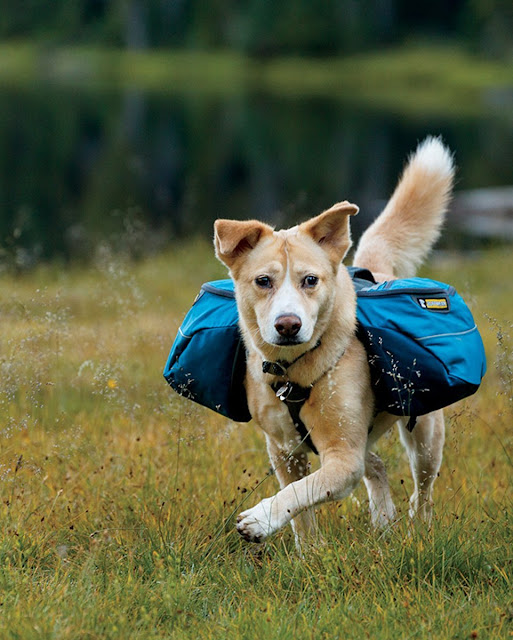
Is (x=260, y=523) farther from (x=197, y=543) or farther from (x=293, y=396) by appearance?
(x=293, y=396)

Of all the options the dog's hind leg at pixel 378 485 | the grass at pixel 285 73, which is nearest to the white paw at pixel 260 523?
the dog's hind leg at pixel 378 485

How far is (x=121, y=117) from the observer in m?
33.6

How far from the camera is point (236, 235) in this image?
3.78m

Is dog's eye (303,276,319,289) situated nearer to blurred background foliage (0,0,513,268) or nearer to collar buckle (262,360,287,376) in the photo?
collar buckle (262,360,287,376)

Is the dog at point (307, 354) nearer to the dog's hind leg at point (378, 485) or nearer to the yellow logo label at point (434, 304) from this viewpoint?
the dog's hind leg at point (378, 485)

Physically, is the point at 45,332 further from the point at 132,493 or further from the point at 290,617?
the point at 290,617

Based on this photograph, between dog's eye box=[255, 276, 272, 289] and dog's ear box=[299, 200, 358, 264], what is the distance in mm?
326

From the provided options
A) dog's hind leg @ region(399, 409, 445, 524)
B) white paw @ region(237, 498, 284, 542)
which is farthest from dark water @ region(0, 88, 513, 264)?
white paw @ region(237, 498, 284, 542)

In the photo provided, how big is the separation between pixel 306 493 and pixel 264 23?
2371 inches

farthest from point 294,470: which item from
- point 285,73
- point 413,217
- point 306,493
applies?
point 285,73

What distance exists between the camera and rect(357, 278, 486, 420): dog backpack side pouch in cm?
375

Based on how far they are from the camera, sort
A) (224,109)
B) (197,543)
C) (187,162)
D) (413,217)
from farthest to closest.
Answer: (224,109)
(187,162)
(413,217)
(197,543)

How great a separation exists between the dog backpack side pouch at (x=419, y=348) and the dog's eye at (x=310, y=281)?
347 millimetres

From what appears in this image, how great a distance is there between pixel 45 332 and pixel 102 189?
14.4m
